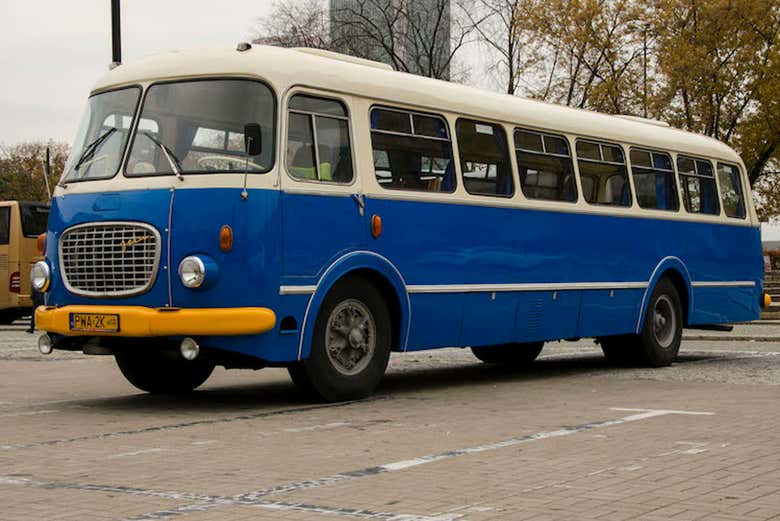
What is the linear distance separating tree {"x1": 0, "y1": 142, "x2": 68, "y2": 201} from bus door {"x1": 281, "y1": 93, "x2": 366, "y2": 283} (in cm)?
7773

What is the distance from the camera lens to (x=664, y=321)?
1722cm

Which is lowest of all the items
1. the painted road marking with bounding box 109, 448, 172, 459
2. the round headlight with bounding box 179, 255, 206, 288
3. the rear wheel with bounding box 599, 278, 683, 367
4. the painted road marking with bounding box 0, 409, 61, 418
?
the painted road marking with bounding box 0, 409, 61, 418

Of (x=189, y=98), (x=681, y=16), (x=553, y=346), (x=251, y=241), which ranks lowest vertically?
(x=553, y=346)

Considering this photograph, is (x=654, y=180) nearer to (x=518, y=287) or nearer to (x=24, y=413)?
(x=518, y=287)

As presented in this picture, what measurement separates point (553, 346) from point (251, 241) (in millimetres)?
11930

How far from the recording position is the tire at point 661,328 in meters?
16.7

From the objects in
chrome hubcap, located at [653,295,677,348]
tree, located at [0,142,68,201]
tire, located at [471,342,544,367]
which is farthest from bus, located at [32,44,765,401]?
tree, located at [0,142,68,201]

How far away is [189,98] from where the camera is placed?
462 inches

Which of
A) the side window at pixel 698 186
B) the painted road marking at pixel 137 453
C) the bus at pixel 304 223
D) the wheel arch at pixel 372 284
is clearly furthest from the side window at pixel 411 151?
the side window at pixel 698 186

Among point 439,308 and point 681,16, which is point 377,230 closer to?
point 439,308

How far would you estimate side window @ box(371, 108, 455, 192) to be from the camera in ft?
41.5

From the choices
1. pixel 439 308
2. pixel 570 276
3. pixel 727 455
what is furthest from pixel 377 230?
pixel 727 455

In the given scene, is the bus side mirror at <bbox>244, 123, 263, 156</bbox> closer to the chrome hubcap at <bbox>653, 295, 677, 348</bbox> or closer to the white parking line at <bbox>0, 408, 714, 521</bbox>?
the white parking line at <bbox>0, 408, 714, 521</bbox>

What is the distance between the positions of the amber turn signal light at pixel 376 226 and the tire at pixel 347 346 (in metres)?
0.44
